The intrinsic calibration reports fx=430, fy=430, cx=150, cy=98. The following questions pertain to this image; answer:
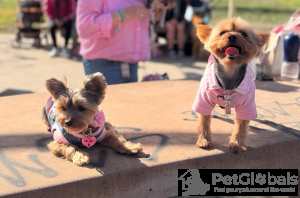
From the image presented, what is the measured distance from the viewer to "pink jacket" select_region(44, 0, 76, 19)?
1023cm

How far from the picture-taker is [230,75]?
3217mm

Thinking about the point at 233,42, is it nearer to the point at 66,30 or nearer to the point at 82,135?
the point at 82,135

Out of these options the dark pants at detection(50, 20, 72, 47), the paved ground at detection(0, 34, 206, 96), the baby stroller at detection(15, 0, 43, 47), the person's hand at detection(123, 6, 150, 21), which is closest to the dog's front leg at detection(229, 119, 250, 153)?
the person's hand at detection(123, 6, 150, 21)

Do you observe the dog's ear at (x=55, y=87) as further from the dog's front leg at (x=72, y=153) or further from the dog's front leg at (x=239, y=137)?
the dog's front leg at (x=239, y=137)

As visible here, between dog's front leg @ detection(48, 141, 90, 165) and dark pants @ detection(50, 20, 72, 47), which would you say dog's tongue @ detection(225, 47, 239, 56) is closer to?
dog's front leg @ detection(48, 141, 90, 165)

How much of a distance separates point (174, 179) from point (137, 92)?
1.78 metres

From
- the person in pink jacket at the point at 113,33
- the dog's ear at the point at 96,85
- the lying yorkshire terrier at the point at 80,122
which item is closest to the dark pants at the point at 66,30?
the person in pink jacket at the point at 113,33

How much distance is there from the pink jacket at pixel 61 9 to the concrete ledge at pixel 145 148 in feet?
19.5

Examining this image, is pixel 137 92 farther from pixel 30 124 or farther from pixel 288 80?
pixel 288 80

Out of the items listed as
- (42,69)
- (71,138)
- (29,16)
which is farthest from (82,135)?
(29,16)

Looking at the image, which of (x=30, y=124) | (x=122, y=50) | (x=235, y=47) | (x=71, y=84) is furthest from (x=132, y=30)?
(x=71, y=84)

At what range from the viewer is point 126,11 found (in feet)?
13.9

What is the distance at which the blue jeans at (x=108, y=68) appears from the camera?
4527mm

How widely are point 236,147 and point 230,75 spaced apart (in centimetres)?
56
